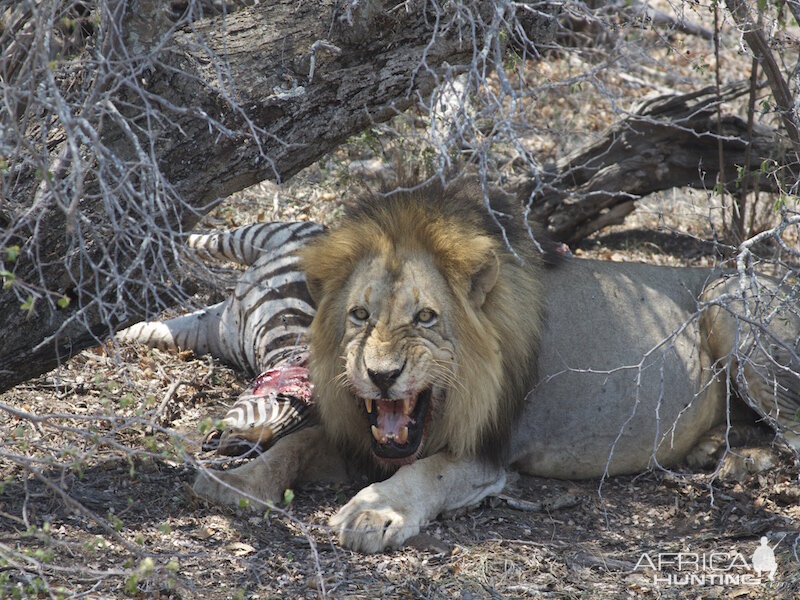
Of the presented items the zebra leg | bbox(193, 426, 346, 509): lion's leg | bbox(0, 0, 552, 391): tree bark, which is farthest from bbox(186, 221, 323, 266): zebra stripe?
bbox(193, 426, 346, 509): lion's leg

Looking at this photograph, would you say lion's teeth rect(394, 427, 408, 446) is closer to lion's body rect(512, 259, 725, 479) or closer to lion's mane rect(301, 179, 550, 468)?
lion's mane rect(301, 179, 550, 468)

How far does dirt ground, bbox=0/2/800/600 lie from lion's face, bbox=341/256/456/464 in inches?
19.5

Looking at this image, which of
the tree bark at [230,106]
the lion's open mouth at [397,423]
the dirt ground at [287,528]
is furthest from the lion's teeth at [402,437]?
the tree bark at [230,106]

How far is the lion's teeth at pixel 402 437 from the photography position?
4.43 metres

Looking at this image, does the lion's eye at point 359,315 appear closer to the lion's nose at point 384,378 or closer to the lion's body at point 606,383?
the lion's nose at point 384,378

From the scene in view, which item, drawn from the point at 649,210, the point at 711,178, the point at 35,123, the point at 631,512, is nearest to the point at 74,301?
the point at 35,123

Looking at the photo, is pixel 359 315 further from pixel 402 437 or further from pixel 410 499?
pixel 410 499

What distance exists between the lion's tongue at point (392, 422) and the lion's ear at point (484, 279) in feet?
1.96

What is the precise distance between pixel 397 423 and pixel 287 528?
682 millimetres

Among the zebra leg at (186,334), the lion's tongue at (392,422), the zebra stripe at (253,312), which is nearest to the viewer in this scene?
the lion's tongue at (392,422)

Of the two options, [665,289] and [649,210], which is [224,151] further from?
[649,210]

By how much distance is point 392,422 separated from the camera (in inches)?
175

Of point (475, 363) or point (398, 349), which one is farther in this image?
point (475, 363)

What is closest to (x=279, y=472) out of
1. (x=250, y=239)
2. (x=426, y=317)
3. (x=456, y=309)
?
(x=426, y=317)
